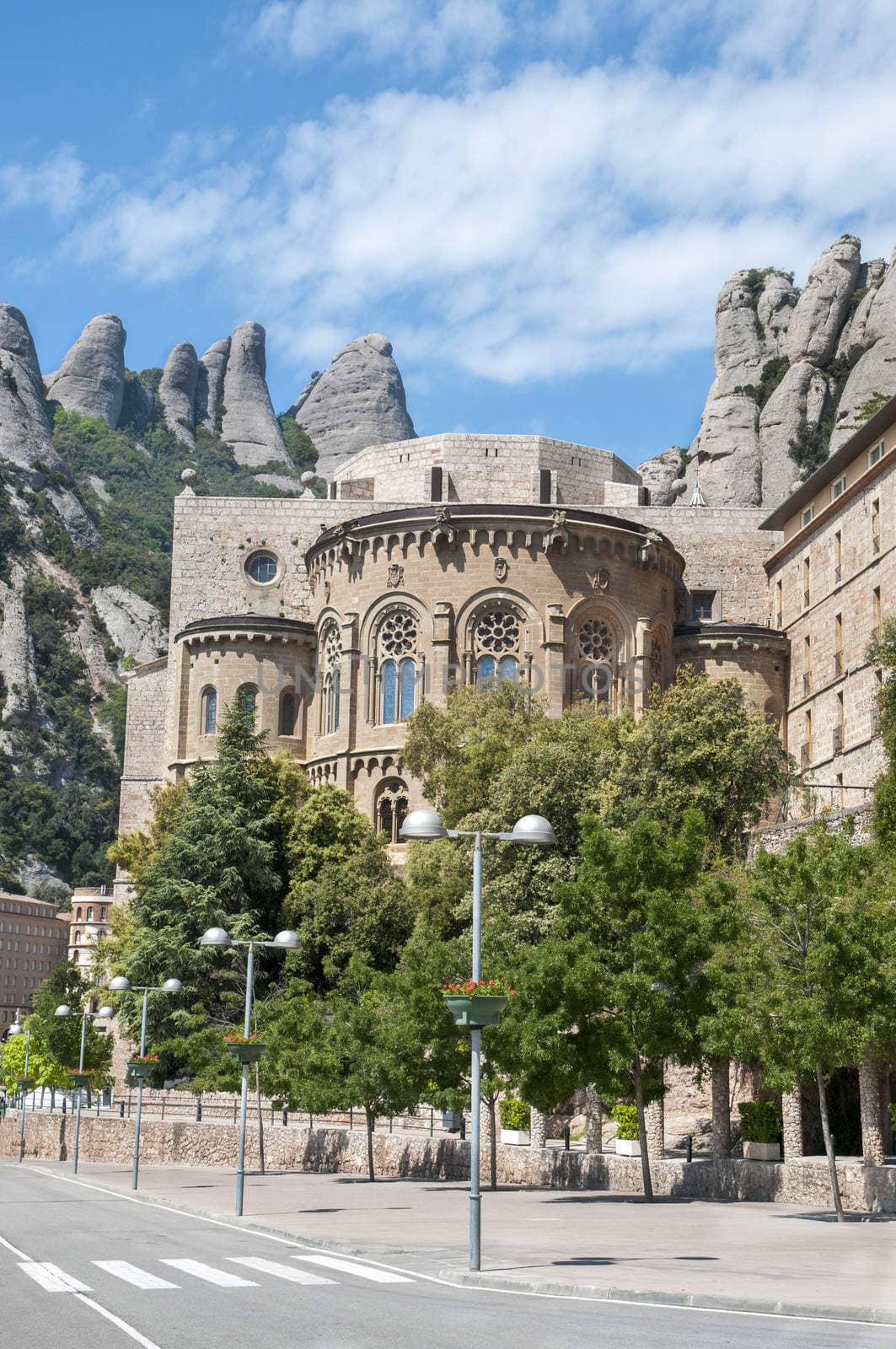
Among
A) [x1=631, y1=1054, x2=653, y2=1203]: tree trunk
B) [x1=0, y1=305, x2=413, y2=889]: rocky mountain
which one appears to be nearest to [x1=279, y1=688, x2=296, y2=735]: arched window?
[x1=631, y1=1054, x2=653, y2=1203]: tree trunk

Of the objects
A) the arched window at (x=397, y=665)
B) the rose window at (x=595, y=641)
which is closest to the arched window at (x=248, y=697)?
the arched window at (x=397, y=665)

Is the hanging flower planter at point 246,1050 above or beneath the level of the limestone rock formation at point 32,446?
beneath

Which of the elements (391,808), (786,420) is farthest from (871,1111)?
(786,420)

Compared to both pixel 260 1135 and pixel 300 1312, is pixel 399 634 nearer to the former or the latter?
pixel 260 1135

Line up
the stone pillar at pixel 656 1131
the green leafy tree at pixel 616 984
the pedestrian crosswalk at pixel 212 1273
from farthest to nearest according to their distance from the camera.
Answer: the stone pillar at pixel 656 1131 → the green leafy tree at pixel 616 984 → the pedestrian crosswalk at pixel 212 1273

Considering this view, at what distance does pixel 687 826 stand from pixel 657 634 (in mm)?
30262

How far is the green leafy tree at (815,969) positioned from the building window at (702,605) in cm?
3960

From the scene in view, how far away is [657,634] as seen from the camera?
195ft

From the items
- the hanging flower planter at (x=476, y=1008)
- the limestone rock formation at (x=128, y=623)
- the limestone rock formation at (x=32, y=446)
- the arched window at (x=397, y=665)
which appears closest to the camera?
the hanging flower planter at (x=476, y=1008)

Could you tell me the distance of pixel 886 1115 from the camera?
1116 inches

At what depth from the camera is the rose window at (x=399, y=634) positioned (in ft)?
188

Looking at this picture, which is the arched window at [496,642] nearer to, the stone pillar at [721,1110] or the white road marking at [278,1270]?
the stone pillar at [721,1110]

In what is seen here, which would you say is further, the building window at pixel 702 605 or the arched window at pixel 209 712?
the building window at pixel 702 605

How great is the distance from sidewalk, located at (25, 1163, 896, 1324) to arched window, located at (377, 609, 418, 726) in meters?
26.9
